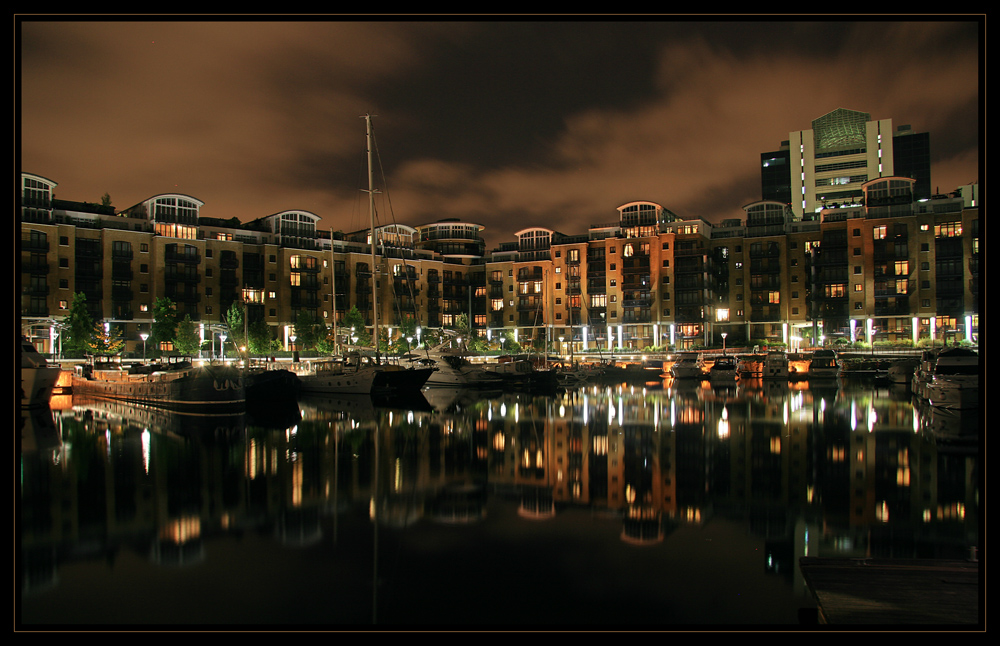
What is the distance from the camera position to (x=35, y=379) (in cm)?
3409

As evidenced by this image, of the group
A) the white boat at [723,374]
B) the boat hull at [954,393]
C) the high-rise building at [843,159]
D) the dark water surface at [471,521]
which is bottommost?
the white boat at [723,374]

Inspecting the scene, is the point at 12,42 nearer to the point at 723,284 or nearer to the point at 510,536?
the point at 510,536

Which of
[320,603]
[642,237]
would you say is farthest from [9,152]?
[642,237]

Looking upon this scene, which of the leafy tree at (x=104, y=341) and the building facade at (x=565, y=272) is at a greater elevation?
the building facade at (x=565, y=272)

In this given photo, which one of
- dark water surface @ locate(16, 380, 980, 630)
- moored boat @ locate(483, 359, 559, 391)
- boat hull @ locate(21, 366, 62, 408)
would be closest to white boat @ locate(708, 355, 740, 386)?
moored boat @ locate(483, 359, 559, 391)

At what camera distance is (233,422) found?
29.7 meters

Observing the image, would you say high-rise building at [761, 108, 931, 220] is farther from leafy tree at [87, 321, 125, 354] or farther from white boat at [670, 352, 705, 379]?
leafy tree at [87, 321, 125, 354]

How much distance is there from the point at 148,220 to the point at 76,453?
225 ft

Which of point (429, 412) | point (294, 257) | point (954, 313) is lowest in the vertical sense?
point (429, 412)

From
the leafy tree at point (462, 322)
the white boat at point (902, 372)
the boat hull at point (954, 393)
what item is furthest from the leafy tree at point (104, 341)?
the white boat at point (902, 372)

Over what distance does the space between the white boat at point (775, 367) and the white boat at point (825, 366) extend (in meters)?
2.48

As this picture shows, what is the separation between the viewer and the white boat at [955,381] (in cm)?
3000

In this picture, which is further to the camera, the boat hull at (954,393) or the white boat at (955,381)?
the white boat at (955,381)

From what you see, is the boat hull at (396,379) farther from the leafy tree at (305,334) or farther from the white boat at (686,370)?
the leafy tree at (305,334)
